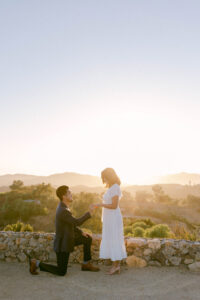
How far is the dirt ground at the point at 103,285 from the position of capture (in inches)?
182

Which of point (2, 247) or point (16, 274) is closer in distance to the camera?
point (16, 274)

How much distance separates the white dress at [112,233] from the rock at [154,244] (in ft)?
Result: 2.51

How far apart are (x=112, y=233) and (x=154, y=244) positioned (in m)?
1.11

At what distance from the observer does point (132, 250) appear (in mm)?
6227

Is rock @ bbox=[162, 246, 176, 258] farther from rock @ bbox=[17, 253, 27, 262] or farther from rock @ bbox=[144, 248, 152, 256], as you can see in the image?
rock @ bbox=[17, 253, 27, 262]

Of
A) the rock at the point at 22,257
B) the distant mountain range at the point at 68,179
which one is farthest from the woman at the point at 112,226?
the distant mountain range at the point at 68,179

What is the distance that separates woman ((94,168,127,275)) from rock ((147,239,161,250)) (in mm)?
764

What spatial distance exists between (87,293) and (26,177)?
190596 mm

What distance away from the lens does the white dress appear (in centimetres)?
561

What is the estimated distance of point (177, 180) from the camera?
192000 millimetres

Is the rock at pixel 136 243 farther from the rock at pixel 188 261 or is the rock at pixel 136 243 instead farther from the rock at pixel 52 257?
the rock at pixel 52 257

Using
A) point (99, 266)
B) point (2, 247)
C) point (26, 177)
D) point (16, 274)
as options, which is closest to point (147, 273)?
point (99, 266)

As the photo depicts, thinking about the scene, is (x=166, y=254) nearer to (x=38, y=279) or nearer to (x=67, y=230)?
(x=67, y=230)

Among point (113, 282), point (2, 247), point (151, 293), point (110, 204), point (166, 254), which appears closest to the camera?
point (151, 293)
